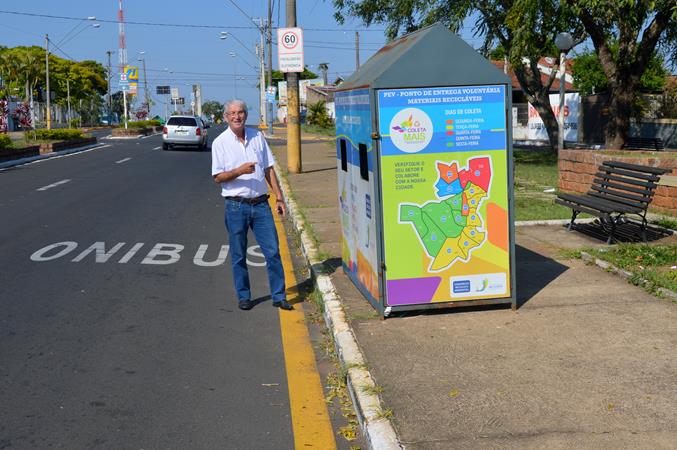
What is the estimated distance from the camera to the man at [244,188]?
7223 mm

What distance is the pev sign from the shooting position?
977cm

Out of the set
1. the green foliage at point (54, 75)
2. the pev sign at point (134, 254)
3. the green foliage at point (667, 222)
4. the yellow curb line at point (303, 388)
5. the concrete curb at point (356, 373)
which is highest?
the green foliage at point (54, 75)

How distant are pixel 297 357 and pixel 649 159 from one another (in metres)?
8.20

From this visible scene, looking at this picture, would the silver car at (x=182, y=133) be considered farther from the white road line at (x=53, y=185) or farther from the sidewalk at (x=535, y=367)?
the sidewalk at (x=535, y=367)

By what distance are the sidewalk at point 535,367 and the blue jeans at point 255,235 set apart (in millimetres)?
578

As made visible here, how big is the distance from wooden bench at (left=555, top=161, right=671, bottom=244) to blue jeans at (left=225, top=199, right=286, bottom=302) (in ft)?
13.4

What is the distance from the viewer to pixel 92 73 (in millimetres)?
106938

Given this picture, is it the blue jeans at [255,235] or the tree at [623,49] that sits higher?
the tree at [623,49]

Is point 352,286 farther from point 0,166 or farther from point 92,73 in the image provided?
point 92,73

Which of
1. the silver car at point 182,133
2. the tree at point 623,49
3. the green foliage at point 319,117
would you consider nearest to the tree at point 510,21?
the tree at point 623,49

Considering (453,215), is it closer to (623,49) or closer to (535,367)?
(535,367)

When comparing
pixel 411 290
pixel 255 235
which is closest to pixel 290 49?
pixel 255 235

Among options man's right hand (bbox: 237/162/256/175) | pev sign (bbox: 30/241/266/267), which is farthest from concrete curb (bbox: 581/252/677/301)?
pev sign (bbox: 30/241/266/267)

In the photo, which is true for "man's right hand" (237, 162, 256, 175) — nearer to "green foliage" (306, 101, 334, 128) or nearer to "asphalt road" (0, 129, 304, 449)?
"asphalt road" (0, 129, 304, 449)
